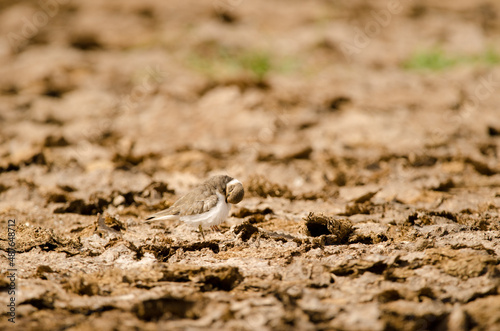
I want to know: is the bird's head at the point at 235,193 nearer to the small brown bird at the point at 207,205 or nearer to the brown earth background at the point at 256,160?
the small brown bird at the point at 207,205

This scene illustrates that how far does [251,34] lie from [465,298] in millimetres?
9074

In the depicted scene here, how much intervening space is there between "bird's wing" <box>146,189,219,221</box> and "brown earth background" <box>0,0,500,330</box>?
0.20m

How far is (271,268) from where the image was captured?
138 inches

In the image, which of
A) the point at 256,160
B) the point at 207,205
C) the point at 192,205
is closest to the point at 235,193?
the point at 207,205

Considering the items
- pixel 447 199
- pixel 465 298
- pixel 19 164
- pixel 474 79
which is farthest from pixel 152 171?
pixel 474 79

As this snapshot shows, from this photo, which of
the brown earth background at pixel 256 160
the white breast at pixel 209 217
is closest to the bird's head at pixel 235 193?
the white breast at pixel 209 217

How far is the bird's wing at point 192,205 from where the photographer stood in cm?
427

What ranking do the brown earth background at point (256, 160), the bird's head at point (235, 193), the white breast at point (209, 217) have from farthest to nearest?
the bird's head at point (235, 193) → the white breast at point (209, 217) → the brown earth background at point (256, 160)

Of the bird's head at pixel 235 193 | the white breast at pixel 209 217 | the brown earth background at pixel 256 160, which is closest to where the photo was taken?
the brown earth background at pixel 256 160

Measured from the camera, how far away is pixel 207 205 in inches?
167

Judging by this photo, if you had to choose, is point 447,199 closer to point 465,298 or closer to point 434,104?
point 465,298

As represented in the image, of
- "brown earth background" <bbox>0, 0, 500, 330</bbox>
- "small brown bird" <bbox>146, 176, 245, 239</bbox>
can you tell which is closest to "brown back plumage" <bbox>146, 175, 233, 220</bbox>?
"small brown bird" <bbox>146, 176, 245, 239</bbox>

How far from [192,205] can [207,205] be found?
6.9 inches

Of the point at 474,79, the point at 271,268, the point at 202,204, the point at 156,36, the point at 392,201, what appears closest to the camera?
the point at 271,268
